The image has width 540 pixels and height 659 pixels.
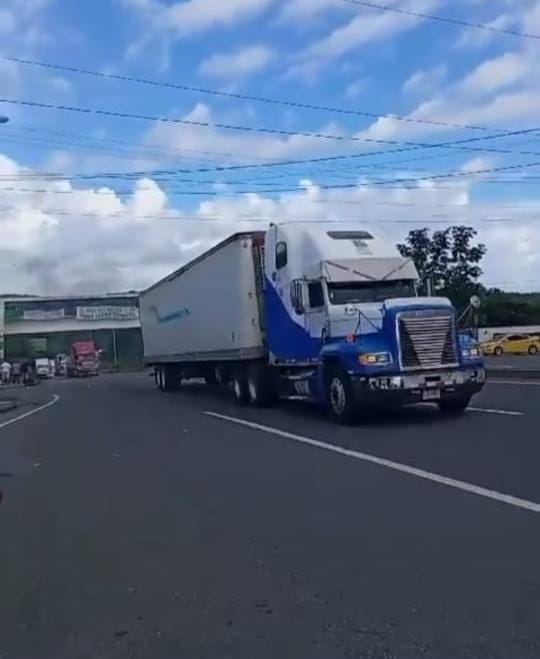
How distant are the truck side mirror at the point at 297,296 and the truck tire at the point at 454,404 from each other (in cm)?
341

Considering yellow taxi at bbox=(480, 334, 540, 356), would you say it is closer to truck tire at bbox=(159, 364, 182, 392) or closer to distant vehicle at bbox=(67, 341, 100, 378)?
distant vehicle at bbox=(67, 341, 100, 378)

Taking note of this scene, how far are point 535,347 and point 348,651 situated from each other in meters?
60.5

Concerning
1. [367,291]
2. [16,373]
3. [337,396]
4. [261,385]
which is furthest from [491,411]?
[16,373]

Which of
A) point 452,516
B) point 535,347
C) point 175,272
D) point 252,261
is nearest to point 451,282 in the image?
point 535,347

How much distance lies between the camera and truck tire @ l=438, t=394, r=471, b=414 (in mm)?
16531

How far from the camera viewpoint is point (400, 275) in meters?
18.2

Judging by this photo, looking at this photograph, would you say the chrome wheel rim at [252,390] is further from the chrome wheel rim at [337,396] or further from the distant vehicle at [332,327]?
the chrome wheel rim at [337,396]

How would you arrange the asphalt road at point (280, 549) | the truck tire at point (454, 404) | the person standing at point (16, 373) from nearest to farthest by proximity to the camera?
1. the asphalt road at point (280, 549)
2. the truck tire at point (454, 404)
3. the person standing at point (16, 373)

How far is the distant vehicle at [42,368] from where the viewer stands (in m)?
74.5

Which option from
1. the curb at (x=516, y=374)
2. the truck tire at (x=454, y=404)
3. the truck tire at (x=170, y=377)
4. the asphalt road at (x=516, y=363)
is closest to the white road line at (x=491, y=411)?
the truck tire at (x=454, y=404)

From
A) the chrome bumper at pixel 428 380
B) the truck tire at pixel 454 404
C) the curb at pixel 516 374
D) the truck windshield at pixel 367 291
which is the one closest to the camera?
the chrome bumper at pixel 428 380

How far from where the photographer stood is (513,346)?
6281 centimetres

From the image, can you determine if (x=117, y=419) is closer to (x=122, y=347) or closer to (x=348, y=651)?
(x=348, y=651)

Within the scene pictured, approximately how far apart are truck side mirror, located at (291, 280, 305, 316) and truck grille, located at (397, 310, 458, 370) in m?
2.87
